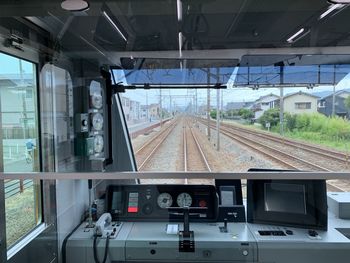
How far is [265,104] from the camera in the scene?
310 centimetres

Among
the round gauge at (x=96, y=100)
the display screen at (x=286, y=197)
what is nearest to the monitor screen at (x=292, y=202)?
the display screen at (x=286, y=197)

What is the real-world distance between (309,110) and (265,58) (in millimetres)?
668

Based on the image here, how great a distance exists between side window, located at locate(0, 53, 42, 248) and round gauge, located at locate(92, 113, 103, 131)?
797mm

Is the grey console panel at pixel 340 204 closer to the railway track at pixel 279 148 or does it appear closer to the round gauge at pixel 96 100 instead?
the railway track at pixel 279 148

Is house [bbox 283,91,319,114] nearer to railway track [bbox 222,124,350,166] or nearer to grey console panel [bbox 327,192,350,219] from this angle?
railway track [bbox 222,124,350,166]

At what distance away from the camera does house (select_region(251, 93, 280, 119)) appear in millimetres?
3098

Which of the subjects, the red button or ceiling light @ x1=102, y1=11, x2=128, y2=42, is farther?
the red button

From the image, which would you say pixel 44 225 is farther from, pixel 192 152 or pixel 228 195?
pixel 228 195

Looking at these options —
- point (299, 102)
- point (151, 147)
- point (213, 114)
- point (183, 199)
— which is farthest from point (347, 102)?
point (151, 147)

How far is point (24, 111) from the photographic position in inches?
85.3

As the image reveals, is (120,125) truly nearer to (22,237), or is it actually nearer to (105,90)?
(105,90)

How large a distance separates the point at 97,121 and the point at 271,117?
176 cm

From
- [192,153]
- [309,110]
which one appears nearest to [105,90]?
[192,153]

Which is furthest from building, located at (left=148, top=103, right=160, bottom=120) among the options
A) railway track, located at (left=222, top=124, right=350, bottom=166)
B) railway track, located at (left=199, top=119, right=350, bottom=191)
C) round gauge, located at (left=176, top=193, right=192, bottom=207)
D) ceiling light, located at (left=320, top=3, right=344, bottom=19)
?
ceiling light, located at (left=320, top=3, right=344, bottom=19)
